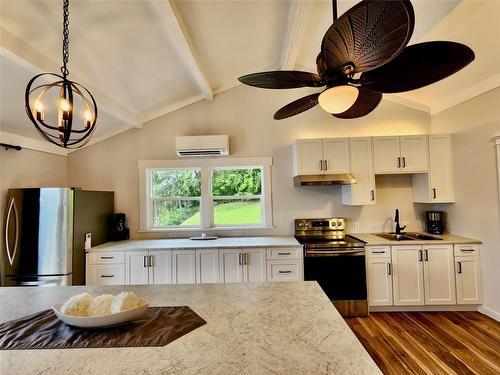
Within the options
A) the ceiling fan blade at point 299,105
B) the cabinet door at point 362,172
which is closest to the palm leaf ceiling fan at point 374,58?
the ceiling fan blade at point 299,105

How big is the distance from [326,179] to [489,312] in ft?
7.90

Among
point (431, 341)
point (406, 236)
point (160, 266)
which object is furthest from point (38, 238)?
point (406, 236)

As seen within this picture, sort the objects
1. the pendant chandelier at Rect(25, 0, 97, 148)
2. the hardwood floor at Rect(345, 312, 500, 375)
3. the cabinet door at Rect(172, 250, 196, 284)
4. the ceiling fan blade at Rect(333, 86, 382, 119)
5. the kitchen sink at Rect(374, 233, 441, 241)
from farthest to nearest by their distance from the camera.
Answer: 1. the kitchen sink at Rect(374, 233, 441, 241)
2. the cabinet door at Rect(172, 250, 196, 284)
3. the hardwood floor at Rect(345, 312, 500, 375)
4. the ceiling fan blade at Rect(333, 86, 382, 119)
5. the pendant chandelier at Rect(25, 0, 97, 148)

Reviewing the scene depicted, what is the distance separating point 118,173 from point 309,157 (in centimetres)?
292

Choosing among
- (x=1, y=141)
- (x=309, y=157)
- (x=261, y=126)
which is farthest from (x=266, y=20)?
(x=1, y=141)

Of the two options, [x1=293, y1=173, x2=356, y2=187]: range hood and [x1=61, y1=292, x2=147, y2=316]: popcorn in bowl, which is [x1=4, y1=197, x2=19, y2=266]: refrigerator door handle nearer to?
[x1=61, y1=292, x2=147, y2=316]: popcorn in bowl

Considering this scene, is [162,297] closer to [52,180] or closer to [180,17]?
[180,17]

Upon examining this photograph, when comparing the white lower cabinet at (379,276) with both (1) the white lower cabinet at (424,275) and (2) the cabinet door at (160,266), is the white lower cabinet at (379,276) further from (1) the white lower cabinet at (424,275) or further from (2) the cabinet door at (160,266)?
(2) the cabinet door at (160,266)

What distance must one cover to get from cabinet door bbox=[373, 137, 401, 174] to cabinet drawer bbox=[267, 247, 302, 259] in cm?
156

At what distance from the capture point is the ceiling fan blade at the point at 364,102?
168 cm

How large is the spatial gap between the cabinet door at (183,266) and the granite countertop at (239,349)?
1.71m

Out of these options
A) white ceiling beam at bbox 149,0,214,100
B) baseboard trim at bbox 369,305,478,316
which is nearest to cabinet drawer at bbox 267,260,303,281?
baseboard trim at bbox 369,305,478,316

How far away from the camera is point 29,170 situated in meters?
3.19

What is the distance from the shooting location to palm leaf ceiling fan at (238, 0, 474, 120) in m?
0.91
